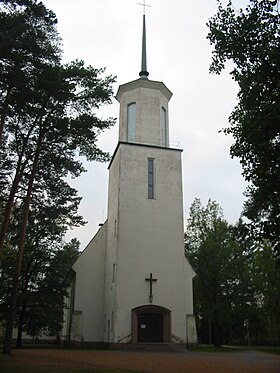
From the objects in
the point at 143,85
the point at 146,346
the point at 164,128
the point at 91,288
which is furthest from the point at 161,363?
the point at 143,85

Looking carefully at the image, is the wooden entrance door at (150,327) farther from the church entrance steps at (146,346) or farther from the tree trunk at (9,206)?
the tree trunk at (9,206)

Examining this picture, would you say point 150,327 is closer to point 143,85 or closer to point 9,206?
point 9,206

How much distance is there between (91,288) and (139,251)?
5245 millimetres

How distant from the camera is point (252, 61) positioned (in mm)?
11000

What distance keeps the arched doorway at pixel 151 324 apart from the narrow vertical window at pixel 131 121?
11.5m

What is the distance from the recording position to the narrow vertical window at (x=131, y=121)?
2858 cm

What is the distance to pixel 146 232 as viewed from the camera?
25.9 metres

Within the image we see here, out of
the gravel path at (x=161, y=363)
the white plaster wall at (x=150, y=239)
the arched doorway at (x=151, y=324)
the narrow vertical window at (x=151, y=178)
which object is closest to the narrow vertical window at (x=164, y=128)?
the white plaster wall at (x=150, y=239)

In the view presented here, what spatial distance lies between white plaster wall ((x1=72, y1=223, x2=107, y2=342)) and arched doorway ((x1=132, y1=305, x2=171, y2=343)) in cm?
417

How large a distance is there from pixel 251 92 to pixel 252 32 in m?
1.55

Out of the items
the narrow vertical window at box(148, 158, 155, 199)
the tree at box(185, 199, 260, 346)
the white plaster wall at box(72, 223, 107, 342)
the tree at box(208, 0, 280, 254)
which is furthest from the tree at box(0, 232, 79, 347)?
the tree at box(208, 0, 280, 254)

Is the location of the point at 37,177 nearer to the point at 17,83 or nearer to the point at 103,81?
the point at 103,81

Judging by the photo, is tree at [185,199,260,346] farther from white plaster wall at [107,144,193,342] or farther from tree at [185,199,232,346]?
white plaster wall at [107,144,193,342]

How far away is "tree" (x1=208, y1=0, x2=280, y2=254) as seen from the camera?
10391 mm
